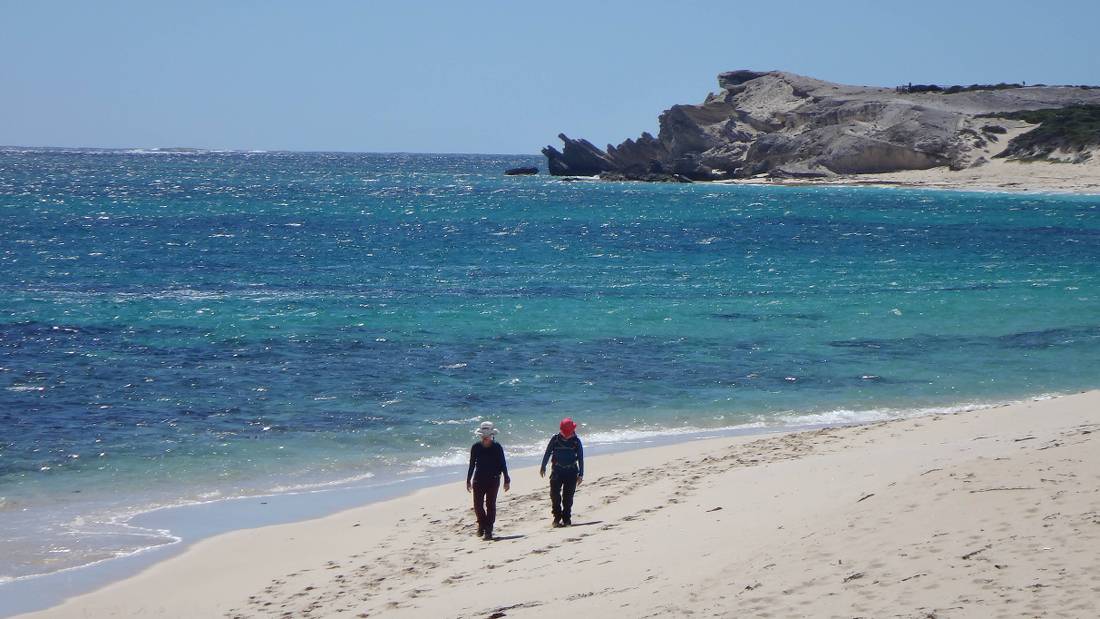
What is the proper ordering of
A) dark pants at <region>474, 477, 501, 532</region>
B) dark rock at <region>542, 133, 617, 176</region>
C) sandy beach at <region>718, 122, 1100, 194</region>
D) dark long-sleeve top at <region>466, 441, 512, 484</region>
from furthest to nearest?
dark rock at <region>542, 133, 617, 176</region> < sandy beach at <region>718, 122, 1100, 194</region> < dark long-sleeve top at <region>466, 441, 512, 484</region> < dark pants at <region>474, 477, 501, 532</region>

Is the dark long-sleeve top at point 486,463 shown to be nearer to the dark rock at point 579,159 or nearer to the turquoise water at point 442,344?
the turquoise water at point 442,344

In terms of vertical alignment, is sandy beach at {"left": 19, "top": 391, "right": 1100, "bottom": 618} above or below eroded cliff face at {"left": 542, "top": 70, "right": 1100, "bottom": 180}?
below

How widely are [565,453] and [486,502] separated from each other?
87 cm

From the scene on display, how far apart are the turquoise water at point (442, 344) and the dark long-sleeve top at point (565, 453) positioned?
12.3 ft

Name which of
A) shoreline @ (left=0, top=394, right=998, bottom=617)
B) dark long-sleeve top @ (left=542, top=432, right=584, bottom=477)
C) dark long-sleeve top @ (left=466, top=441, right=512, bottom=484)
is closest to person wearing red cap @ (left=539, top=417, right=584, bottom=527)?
dark long-sleeve top @ (left=542, top=432, right=584, bottom=477)

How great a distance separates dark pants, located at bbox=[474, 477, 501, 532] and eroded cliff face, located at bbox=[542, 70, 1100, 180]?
8413 cm

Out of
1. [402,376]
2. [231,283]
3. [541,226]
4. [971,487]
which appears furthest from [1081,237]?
[971,487]

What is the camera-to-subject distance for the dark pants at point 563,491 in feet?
35.1

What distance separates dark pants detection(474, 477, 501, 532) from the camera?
10523 millimetres

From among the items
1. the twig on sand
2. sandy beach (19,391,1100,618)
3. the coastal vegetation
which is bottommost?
sandy beach (19,391,1100,618)

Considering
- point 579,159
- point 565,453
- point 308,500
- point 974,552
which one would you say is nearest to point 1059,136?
point 579,159

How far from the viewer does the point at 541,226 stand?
2302 inches

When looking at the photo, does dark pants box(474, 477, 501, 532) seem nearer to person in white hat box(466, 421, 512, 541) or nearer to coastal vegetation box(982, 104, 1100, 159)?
person in white hat box(466, 421, 512, 541)

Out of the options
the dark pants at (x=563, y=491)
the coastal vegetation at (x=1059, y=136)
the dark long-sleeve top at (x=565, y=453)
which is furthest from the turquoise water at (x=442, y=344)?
the coastal vegetation at (x=1059, y=136)
